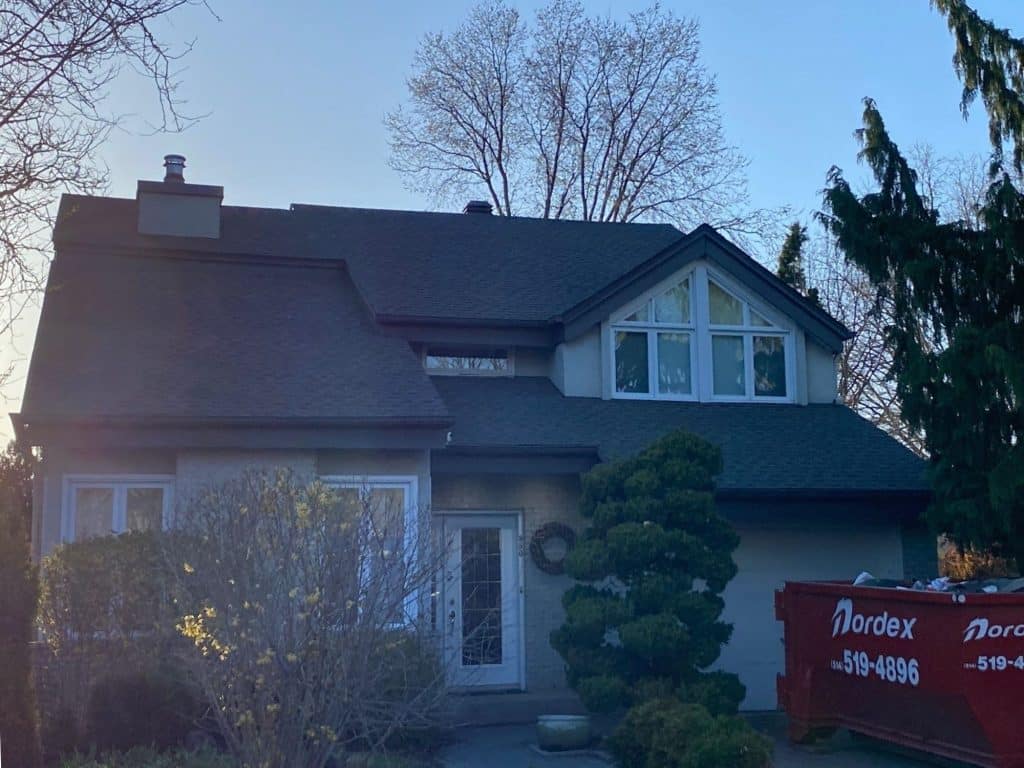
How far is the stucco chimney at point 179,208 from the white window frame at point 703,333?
6.35 m

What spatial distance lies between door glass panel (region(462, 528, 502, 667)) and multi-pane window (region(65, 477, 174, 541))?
12.7 ft

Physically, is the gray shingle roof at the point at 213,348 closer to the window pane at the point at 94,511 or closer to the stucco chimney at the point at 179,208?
the stucco chimney at the point at 179,208

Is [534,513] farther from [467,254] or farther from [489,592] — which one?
[467,254]

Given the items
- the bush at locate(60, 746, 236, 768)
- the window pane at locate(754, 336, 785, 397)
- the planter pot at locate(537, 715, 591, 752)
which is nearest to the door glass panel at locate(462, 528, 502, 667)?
the planter pot at locate(537, 715, 591, 752)

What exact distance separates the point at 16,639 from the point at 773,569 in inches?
401

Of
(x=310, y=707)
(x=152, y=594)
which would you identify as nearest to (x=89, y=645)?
(x=152, y=594)

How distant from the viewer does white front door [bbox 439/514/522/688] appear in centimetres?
1465

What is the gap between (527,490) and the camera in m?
15.0

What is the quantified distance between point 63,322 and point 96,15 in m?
6.19

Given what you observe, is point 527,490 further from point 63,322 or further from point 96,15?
point 96,15

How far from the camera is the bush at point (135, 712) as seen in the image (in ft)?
32.2

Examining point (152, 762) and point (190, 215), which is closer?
point (152, 762)

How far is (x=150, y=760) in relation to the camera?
30.4 ft

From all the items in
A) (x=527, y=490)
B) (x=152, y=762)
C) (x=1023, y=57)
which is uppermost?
(x=1023, y=57)
